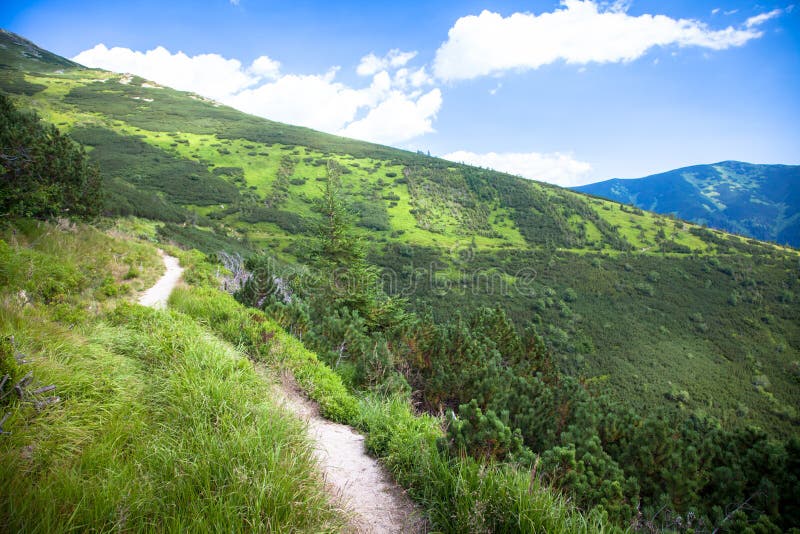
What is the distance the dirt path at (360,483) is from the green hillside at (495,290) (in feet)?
0.75

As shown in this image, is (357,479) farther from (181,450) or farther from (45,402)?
(45,402)

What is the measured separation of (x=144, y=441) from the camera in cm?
260

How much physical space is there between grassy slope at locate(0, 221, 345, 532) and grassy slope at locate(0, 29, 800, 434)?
41.6 meters

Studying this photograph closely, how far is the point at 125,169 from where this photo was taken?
6094 cm

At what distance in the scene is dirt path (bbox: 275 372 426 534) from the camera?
2.73 meters

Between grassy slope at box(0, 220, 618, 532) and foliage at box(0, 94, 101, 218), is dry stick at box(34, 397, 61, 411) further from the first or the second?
foliage at box(0, 94, 101, 218)

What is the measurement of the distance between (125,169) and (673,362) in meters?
109

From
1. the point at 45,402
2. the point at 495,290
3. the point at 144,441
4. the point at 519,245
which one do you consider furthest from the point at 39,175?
the point at 519,245

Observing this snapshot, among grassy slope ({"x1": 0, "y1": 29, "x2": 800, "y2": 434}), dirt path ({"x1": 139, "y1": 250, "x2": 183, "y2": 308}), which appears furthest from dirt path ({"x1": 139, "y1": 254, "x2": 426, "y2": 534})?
grassy slope ({"x1": 0, "y1": 29, "x2": 800, "y2": 434})

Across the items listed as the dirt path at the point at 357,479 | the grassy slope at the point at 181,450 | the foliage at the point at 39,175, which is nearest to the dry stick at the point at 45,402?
the grassy slope at the point at 181,450

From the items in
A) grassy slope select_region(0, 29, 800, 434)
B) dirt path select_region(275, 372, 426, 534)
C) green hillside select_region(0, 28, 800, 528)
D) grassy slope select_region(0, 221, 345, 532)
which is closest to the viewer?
grassy slope select_region(0, 221, 345, 532)

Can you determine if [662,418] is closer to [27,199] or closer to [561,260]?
[27,199]

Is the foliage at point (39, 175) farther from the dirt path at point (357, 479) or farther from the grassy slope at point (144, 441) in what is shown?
the dirt path at point (357, 479)

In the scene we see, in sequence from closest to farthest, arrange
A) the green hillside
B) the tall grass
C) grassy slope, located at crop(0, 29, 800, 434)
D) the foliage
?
the tall grass < the green hillside < the foliage < grassy slope, located at crop(0, 29, 800, 434)
